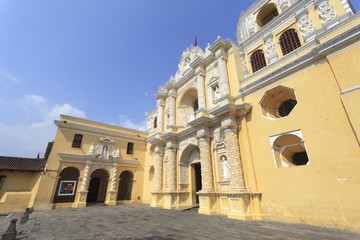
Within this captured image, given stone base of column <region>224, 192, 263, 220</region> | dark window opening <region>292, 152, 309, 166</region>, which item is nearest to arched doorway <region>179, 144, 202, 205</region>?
stone base of column <region>224, 192, 263, 220</region>

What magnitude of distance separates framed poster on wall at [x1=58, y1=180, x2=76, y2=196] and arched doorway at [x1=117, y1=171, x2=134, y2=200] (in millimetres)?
5014

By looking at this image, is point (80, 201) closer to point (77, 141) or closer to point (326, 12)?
point (77, 141)

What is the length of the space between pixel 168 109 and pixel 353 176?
12556 millimetres

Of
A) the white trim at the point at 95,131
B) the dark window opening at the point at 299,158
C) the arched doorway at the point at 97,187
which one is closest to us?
the dark window opening at the point at 299,158

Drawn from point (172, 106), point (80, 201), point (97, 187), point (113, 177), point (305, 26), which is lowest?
point (80, 201)

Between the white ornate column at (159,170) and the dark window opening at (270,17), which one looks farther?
the white ornate column at (159,170)

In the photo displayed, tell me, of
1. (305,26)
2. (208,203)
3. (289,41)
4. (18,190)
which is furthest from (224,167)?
(18,190)

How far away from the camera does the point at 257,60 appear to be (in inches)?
394

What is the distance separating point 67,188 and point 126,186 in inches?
223

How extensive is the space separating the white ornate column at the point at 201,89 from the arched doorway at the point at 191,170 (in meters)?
3.16

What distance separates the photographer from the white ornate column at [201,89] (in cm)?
1175

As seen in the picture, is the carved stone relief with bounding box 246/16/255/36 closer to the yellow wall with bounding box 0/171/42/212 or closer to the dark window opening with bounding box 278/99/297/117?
the dark window opening with bounding box 278/99/297/117

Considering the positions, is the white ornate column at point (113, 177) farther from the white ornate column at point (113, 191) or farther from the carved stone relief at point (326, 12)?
the carved stone relief at point (326, 12)

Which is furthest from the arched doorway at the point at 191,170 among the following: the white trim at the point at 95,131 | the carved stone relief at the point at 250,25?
the carved stone relief at the point at 250,25
